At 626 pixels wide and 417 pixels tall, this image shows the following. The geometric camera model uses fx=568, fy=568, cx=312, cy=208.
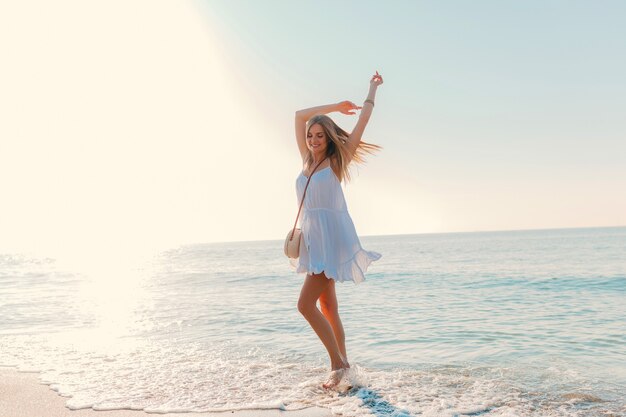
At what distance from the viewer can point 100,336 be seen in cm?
852

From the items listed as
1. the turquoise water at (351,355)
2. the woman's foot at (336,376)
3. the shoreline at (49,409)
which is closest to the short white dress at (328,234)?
the woman's foot at (336,376)

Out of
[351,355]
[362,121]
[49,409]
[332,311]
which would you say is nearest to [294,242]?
[332,311]

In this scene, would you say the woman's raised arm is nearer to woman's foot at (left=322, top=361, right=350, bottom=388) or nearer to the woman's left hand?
the woman's left hand

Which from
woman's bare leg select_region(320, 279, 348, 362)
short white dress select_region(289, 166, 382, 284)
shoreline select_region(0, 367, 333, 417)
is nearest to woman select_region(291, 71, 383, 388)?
short white dress select_region(289, 166, 382, 284)

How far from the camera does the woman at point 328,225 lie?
15.8 ft

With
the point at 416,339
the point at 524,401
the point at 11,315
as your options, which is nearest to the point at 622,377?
the point at 524,401

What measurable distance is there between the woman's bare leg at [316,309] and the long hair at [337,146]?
90 centimetres

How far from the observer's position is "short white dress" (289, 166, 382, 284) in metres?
4.80

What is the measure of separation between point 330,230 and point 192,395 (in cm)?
184

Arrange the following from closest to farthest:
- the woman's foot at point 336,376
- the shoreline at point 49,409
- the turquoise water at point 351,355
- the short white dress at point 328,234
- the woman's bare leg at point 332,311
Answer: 1. the shoreline at point 49,409
2. the turquoise water at point 351,355
3. the short white dress at point 328,234
4. the woman's foot at point 336,376
5. the woman's bare leg at point 332,311

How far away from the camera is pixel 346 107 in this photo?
504 cm

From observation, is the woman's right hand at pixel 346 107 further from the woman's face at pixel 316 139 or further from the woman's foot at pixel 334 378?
the woman's foot at pixel 334 378

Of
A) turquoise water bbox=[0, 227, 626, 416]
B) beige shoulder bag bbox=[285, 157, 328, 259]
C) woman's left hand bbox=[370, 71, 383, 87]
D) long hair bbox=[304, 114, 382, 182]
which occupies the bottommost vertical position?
turquoise water bbox=[0, 227, 626, 416]

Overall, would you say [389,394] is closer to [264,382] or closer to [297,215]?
[264,382]
